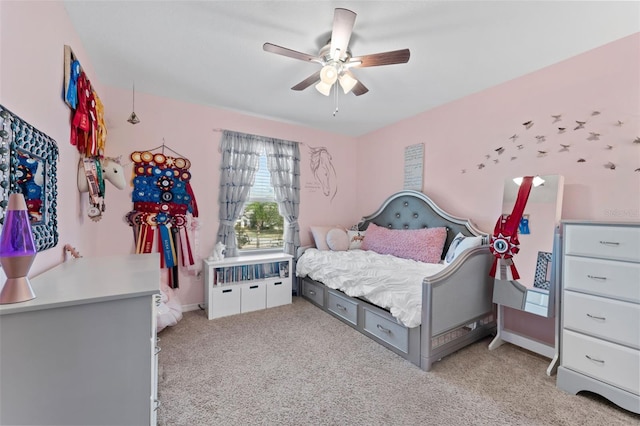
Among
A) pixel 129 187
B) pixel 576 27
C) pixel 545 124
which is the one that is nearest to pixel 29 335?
pixel 129 187

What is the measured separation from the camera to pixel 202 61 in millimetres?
2164

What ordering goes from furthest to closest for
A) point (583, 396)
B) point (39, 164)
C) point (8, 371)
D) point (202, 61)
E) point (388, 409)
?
1. point (202, 61)
2. point (583, 396)
3. point (388, 409)
4. point (39, 164)
5. point (8, 371)

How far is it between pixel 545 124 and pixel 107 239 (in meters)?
4.20

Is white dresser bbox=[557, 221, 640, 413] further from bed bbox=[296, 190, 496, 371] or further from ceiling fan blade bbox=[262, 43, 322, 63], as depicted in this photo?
ceiling fan blade bbox=[262, 43, 322, 63]

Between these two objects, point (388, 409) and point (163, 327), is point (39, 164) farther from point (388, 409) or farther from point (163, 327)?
point (388, 409)

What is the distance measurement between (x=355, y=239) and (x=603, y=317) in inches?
93.2

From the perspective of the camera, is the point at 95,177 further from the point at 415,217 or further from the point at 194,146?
the point at 415,217

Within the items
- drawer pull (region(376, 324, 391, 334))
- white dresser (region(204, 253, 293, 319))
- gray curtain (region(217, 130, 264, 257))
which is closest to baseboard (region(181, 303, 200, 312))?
white dresser (region(204, 253, 293, 319))

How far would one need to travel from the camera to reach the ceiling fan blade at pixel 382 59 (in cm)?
167

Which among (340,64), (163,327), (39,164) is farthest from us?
(163,327)

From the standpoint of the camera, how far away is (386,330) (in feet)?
7.27

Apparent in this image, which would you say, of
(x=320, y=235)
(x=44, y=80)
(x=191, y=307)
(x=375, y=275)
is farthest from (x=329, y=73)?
(x=191, y=307)

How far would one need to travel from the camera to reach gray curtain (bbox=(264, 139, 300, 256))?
138 inches

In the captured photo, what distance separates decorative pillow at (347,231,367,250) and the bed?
288mm
